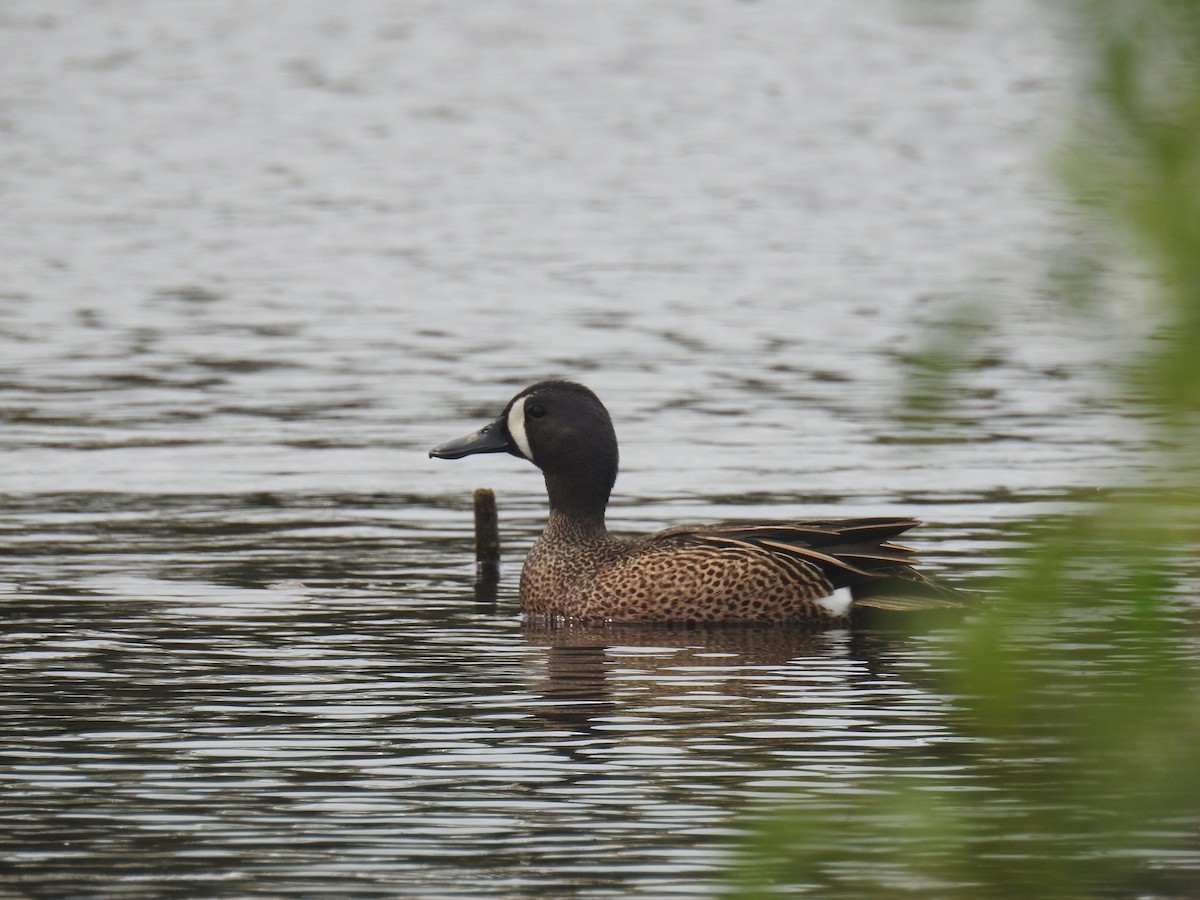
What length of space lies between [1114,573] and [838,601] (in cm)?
934

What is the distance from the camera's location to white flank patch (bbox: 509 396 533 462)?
12.5 m

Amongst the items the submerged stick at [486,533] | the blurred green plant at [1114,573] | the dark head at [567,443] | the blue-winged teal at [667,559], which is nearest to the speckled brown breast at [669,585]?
the blue-winged teal at [667,559]

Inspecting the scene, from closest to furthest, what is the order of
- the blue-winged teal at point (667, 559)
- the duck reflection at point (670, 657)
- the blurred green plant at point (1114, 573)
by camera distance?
1. the blurred green plant at point (1114, 573)
2. the duck reflection at point (670, 657)
3. the blue-winged teal at point (667, 559)

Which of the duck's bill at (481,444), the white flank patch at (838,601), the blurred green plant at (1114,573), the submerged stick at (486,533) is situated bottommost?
the white flank patch at (838,601)

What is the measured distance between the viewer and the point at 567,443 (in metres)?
12.5

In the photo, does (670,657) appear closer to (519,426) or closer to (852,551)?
(852,551)

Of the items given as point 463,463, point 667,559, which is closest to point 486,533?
point 667,559

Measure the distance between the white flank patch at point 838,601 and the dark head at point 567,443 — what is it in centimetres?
150

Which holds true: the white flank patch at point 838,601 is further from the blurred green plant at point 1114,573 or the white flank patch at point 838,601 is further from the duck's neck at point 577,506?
the blurred green plant at point 1114,573

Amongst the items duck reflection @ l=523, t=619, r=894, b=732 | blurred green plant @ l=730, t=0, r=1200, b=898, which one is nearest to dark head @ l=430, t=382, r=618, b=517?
duck reflection @ l=523, t=619, r=894, b=732

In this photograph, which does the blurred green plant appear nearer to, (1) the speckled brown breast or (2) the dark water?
(2) the dark water

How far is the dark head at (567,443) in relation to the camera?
40.8ft

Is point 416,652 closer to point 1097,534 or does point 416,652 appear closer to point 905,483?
point 905,483

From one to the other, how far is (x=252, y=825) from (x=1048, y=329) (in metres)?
5.25
